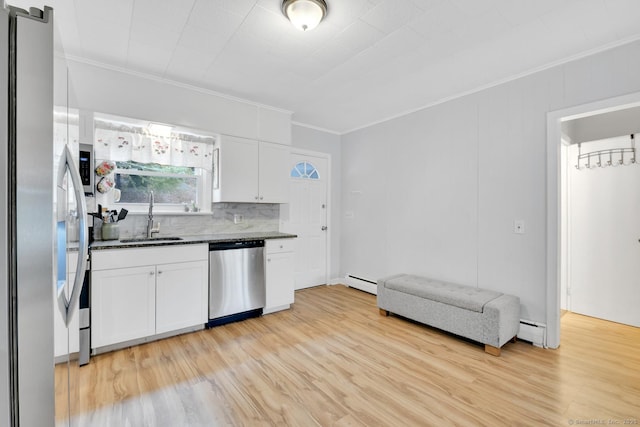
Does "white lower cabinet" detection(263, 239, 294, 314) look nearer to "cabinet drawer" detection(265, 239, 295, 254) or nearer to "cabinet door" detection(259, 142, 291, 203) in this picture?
"cabinet drawer" detection(265, 239, 295, 254)

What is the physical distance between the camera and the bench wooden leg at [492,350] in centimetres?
251

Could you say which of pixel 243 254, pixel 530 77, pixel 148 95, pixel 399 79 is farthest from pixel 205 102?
pixel 530 77

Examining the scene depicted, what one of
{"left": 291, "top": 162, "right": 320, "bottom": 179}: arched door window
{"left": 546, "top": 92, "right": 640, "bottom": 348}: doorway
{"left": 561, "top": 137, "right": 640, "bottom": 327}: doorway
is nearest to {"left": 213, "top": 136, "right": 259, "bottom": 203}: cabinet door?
{"left": 291, "top": 162, "right": 320, "bottom": 179}: arched door window

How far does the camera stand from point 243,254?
3.18 m

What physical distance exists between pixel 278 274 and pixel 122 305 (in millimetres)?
1530

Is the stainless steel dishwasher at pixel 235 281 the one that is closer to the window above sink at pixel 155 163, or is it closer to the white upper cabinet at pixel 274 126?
the window above sink at pixel 155 163

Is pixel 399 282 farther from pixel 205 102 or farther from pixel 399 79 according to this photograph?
pixel 205 102

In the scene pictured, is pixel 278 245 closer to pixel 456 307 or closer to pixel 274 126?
pixel 274 126

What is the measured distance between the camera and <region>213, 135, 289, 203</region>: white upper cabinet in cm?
336

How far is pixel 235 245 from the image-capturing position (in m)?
3.14

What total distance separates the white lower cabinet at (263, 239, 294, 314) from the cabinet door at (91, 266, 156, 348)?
1163 mm

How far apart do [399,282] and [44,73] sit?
3.26 meters

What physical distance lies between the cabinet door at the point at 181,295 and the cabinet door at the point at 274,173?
1174 mm

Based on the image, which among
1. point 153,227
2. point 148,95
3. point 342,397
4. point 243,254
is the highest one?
point 148,95
